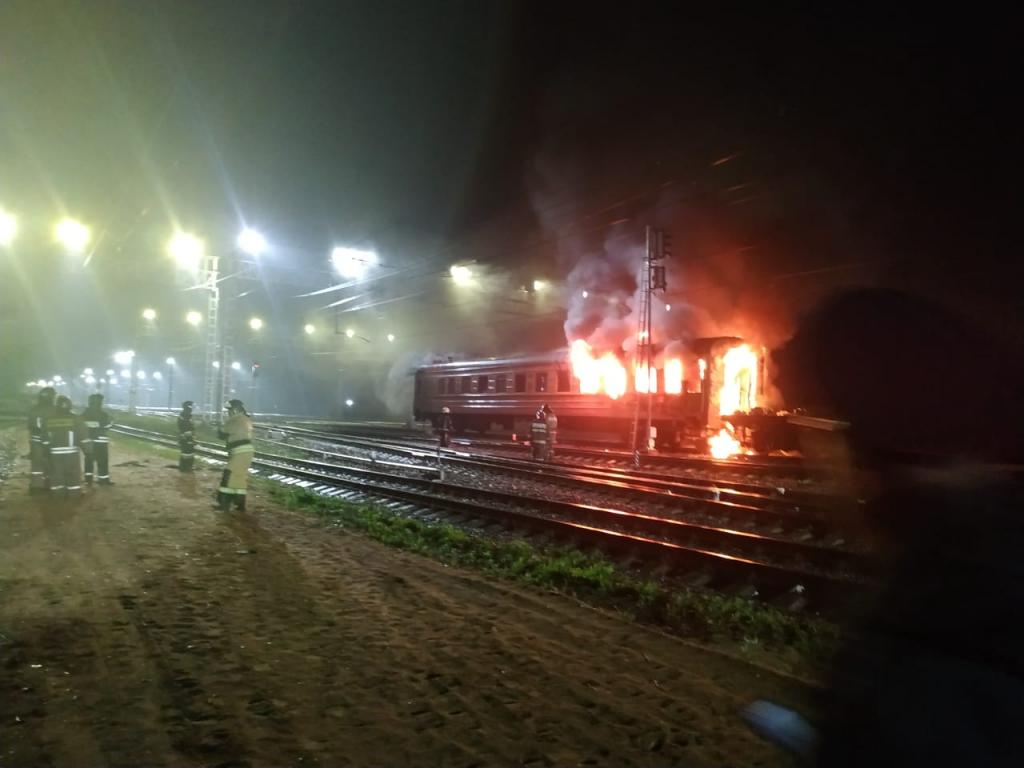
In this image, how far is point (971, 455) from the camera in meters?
2.05

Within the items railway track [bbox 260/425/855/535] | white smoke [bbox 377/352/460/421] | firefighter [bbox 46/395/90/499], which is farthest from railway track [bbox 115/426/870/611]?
white smoke [bbox 377/352/460/421]

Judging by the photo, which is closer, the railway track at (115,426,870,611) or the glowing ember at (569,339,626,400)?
the railway track at (115,426,870,611)

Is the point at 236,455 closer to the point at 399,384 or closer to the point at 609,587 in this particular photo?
the point at 609,587

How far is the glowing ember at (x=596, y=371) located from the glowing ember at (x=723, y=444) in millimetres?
3261

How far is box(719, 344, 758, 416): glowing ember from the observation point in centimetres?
2081

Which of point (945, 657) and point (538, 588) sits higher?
point (945, 657)

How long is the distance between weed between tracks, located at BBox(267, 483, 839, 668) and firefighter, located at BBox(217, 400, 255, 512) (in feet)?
5.34

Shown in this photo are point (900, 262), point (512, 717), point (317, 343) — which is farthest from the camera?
point (317, 343)

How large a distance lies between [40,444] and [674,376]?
1642cm

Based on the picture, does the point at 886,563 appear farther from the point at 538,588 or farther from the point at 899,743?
the point at 538,588

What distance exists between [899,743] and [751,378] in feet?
68.8

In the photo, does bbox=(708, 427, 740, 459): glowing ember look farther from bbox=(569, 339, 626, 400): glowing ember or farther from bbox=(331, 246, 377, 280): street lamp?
bbox=(331, 246, 377, 280): street lamp

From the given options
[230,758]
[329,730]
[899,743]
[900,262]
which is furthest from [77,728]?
[900,262]

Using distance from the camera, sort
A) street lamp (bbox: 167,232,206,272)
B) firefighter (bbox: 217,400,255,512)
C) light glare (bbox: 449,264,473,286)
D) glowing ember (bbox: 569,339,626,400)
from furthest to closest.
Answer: light glare (bbox: 449,264,473,286) < street lamp (bbox: 167,232,206,272) < glowing ember (bbox: 569,339,626,400) < firefighter (bbox: 217,400,255,512)
